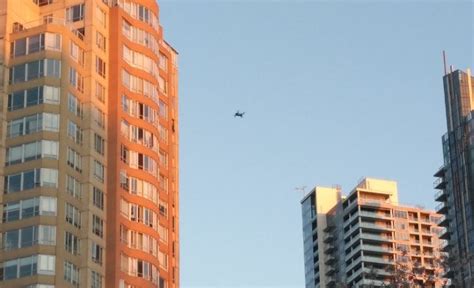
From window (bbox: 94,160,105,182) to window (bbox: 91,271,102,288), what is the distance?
11.7 metres

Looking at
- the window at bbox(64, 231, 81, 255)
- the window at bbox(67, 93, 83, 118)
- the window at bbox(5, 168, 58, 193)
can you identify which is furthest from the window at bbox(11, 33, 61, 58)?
the window at bbox(64, 231, 81, 255)

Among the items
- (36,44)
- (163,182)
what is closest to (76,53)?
(36,44)

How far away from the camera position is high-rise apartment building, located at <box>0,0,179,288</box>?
121688 millimetres

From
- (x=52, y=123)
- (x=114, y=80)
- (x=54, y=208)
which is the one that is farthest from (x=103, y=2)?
Result: (x=54, y=208)

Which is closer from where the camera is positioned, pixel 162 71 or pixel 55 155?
pixel 55 155

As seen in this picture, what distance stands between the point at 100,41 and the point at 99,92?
6.57m

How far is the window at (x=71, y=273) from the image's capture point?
120m

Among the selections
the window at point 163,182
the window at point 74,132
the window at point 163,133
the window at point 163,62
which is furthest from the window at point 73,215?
the window at point 163,62

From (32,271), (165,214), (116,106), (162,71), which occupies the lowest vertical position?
(32,271)

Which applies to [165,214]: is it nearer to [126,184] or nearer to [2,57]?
[126,184]

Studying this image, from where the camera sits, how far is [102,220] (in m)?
128

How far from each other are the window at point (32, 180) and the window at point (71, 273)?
8.93 meters

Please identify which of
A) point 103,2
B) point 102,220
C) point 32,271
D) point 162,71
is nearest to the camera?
point 32,271

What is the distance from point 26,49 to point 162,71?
25453 millimetres
